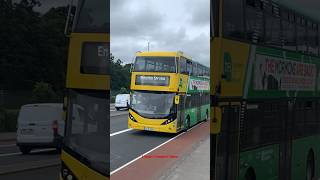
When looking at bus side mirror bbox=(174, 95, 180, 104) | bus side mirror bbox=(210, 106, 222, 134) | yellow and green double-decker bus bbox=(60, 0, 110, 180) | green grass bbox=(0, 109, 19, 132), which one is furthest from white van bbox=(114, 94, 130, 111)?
bus side mirror bbox=(174, 95, 180, 104)

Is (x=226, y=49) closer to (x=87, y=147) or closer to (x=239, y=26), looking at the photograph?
(x=239, y=26)

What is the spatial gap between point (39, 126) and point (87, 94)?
44 centimetres

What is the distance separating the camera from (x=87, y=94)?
3479 mm

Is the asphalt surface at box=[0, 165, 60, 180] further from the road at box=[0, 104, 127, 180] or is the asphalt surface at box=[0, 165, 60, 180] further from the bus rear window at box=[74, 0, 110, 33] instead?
the bus rear window at box=[74, 0, 110, 33]

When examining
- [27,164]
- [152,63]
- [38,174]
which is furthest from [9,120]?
[152,63]

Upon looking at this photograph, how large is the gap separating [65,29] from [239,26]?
329 centimetres

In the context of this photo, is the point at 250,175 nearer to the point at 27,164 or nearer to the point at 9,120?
the point at 27,164

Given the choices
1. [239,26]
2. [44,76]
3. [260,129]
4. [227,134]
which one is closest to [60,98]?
[44,76]

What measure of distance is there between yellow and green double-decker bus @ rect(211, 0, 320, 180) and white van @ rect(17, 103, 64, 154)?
97.3 inches

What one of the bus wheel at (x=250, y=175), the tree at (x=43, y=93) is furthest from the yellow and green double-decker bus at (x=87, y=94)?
the bus wheel at (x=250, y=175)

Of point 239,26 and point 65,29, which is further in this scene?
point 239,26

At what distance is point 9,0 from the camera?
118 inches

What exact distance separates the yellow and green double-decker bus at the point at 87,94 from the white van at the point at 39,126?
0.08m

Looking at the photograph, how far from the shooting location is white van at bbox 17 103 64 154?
3.10 metres
